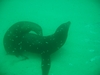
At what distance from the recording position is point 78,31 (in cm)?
733

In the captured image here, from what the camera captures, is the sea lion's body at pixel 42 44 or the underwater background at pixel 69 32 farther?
the sea lion's body at pixel 42 44

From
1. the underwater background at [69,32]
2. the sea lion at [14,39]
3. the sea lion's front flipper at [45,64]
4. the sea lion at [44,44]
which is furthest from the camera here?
the sea lion at [14,39]

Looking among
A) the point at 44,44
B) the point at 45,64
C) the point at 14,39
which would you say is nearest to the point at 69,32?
the point at 44,44

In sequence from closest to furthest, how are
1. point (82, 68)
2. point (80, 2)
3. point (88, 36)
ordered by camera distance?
point (82, 68) → point (88, 36) → point (80, 2)

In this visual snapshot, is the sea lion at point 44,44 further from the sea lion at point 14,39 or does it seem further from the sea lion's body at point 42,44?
the sea lion at point 14,39

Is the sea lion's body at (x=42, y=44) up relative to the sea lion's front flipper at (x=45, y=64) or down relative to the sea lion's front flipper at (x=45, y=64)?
up

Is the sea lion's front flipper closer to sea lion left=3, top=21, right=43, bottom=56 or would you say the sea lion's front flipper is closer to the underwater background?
the underwater background

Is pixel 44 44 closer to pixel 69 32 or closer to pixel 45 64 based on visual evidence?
pixel 45 64

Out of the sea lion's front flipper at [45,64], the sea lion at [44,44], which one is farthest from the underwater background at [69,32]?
the sea lion at [44,44]

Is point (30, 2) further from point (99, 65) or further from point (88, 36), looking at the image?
point (99, 65)

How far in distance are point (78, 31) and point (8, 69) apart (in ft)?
11.4

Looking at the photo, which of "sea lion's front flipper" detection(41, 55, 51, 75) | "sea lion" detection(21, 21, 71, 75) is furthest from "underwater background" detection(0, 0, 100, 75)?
"sea lion" detection(21, 21, 71, 75)

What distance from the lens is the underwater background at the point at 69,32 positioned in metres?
5.89

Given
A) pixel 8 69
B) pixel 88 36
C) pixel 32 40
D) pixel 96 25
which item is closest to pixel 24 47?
pixel 32 40
